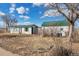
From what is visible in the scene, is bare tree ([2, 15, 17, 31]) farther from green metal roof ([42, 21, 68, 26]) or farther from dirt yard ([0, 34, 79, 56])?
green metal roof ([42, 21, 68, 26])

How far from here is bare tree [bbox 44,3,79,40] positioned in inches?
64.7

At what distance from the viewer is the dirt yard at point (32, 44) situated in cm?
162

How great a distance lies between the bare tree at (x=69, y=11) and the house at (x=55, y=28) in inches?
1.7

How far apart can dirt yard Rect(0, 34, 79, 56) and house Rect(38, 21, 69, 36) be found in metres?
0.05

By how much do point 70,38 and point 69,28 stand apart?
0.09 m

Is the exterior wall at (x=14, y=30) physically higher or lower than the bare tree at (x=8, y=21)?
lower

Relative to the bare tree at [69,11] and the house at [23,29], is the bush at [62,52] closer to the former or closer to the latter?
the bare tree at [69,11]

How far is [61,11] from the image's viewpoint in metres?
1.66

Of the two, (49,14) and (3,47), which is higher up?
(49,14)

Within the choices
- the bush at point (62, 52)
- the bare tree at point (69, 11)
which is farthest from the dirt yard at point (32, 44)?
the bare tree at point (69, 11)

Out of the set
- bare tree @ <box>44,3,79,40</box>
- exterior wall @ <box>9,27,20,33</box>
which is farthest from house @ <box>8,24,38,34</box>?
bare tree @ <box>44,3,79,40</box>

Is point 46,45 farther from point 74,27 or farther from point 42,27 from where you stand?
point 74,27

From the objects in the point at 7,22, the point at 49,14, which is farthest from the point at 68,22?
the point at 7,22

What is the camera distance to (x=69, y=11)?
1658 mm
